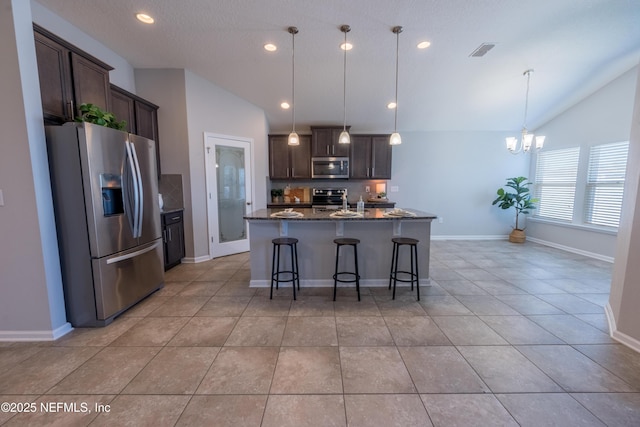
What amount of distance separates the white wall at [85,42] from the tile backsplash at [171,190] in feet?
4.83

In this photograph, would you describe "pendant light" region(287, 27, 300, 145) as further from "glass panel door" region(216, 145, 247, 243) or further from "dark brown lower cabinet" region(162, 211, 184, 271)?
"dark brown lower cabinet" region(162, 211, 184, 271)

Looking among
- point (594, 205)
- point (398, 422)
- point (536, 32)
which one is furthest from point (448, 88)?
point (398, 422)

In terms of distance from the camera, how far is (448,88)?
4496 millimetres

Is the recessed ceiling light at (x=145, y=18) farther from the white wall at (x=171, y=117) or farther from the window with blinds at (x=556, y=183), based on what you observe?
the window with blinds at (x=556, y=183)

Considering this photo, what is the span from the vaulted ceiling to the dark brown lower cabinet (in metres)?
2.36

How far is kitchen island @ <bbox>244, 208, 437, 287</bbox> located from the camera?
340cm

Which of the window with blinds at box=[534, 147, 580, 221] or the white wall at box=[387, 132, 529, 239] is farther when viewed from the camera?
the white wall at box=[387, 132, 529, 239]

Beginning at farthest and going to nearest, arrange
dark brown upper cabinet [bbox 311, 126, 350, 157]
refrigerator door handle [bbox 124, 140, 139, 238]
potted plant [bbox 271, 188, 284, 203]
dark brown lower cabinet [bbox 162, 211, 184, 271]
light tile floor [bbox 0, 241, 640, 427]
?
1. potted plant [bbox 271, 188, 284, 203]
2. dark brown upper cabinet [bbox 311, 126, 350, 157]
3. dark brown lower cabinet [bbox 162, 211, 184, 271]
4. refrigerator door handle [bbox 124, 140, 139, 238]
5. light tile floor [bbox 0, 241, 640, 427]

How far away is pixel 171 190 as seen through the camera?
4.35 m

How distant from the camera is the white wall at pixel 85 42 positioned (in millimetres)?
2730

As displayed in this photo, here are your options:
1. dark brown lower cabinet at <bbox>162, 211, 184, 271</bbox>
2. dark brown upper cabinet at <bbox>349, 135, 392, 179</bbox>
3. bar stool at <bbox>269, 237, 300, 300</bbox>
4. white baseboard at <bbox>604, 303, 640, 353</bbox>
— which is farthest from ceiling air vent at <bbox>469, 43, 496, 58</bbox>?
dark brown lower cabinet at <bbox>162, 211, 184, 271</bbox>

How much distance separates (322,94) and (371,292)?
3.50m

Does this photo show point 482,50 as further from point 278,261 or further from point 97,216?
point 97,216

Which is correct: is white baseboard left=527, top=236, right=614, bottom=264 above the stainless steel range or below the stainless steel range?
below
